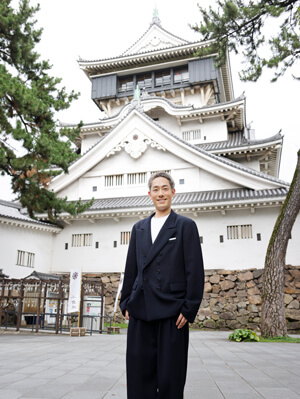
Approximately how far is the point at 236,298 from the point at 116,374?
34.7 feet

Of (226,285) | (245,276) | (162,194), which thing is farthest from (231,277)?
(162,194)

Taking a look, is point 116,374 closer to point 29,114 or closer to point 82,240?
point 29,114

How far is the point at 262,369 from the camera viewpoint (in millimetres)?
5148

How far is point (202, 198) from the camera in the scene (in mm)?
15914

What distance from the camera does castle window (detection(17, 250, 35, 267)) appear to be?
1612 centimetres

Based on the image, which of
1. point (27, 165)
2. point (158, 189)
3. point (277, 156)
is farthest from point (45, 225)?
point (158, 189)

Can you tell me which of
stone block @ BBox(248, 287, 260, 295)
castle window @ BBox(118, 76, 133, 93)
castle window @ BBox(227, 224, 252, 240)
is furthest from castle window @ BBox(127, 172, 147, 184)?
castle window @ BBox(118, 76, 133, 93)

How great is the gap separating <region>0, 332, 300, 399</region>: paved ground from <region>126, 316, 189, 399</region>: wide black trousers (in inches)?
51.1

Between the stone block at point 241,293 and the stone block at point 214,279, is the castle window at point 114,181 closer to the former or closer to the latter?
the stone block at point 214,279

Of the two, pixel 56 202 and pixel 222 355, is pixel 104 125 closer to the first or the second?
pixel 56 202

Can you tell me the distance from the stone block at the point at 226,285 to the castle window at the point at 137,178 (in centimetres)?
661

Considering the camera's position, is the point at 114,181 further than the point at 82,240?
Yes

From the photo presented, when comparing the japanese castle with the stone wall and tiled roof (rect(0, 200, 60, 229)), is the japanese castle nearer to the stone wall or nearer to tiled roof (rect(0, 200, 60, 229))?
tiled roof (rect(0, 200, 60, 229))

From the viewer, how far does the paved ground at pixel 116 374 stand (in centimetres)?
368
